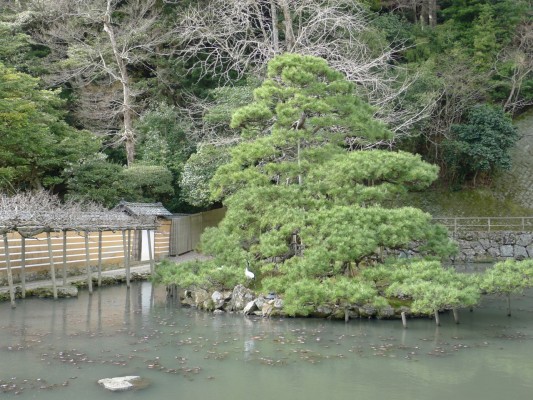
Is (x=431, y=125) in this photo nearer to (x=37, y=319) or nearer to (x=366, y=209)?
(x=366, y=209)

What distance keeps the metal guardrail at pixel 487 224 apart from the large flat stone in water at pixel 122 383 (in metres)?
18.7

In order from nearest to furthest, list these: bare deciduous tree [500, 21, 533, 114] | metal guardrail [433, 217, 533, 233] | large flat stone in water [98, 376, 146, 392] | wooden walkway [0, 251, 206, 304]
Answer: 1. large flat stone in water [98, 376, 146, 392]
2. wooden walkway [0, 251, 206, 304]
3. metal guardrail [433, 217, 533, 233]
4. bare deciduous tree [500, 21, 533, 114]

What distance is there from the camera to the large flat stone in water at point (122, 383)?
25.3 ft

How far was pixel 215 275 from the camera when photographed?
13.4 metres

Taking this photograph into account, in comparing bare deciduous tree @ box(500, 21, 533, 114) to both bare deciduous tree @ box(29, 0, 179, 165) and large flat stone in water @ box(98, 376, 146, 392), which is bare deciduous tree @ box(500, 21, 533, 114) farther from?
large flat stone in water @ box(98, 376, 146, 392)

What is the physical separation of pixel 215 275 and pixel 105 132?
16195mm

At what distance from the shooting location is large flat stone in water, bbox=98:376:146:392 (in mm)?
7719

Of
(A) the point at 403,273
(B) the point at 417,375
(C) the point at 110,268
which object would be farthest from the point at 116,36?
(B) the point at 417,375

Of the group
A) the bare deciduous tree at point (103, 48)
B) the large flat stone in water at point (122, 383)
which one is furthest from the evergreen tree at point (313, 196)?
the bare deciduous tree at point (103, 48)

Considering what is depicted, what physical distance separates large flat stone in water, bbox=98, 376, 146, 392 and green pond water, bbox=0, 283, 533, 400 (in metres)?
0.12

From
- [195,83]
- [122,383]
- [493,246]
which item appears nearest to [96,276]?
[122,383]

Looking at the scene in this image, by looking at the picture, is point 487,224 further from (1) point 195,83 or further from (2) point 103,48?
(2) point 103,48

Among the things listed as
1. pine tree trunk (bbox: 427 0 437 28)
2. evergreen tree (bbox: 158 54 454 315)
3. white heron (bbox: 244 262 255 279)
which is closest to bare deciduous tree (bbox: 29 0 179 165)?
evergreen tree (bbox: 158 54 454 315)

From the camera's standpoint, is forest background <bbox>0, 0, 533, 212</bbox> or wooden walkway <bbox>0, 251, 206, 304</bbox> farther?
forest background <bbox>0, 0, 533, 212</bbox>
